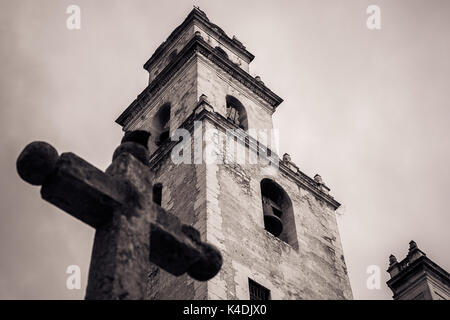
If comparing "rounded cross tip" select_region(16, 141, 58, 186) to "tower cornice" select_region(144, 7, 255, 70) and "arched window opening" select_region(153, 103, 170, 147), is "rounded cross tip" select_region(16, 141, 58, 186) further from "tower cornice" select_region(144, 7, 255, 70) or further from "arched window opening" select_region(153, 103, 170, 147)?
"tower cornice" select_region(144, 7, 255, 70)

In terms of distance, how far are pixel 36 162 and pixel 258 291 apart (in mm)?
9842

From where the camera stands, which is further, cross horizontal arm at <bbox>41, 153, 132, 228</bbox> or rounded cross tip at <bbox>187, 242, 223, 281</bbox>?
rounded cross tip at <bbox>187, 242, 223, 281</bbox>

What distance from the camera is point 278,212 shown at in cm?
1825

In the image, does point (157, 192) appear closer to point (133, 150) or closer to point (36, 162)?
point (133, 150)

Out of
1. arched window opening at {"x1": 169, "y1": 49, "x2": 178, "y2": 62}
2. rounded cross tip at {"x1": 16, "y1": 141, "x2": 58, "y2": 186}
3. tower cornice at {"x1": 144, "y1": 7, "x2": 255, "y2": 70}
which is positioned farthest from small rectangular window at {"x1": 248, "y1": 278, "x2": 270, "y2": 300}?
tower cornice at {"x1": 144, "y1": 7, "x2": 255, "y2": 70}

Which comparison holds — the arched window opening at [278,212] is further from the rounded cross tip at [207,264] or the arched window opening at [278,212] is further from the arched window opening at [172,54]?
the rounded cross tip at [207,264]

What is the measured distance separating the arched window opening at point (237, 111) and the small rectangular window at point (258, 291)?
25.3ft

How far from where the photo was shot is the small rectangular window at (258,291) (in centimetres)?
1417

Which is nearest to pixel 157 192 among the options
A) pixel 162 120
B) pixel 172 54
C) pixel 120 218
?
pixel 162 120

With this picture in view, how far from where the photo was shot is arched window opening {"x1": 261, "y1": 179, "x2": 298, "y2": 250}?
56.9ft

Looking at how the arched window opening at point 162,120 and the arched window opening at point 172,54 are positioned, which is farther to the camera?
the arched window opening at point 172,54

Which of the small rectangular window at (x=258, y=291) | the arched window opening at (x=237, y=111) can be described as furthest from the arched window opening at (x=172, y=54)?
the small rectangular window at (x=258, y=291)
